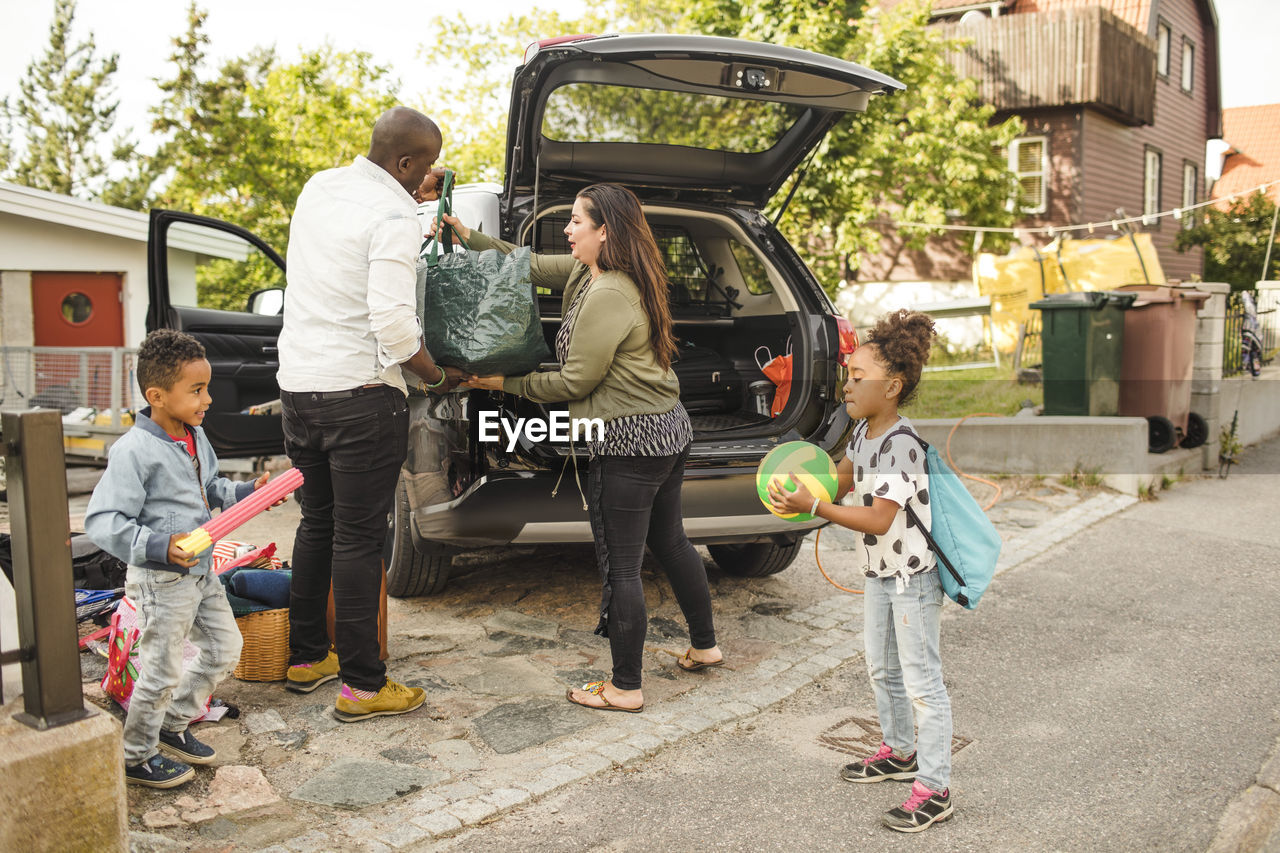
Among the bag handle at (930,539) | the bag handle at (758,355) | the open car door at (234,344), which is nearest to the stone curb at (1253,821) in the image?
the bag handle at (930,539)

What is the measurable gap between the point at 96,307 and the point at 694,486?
43.0ft

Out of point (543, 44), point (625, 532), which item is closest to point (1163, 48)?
point (543, 44)

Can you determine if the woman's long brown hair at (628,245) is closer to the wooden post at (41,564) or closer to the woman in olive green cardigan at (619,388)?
the woman in olive green cardigan at (619,388)

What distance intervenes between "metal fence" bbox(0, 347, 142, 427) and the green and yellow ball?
26.4ft

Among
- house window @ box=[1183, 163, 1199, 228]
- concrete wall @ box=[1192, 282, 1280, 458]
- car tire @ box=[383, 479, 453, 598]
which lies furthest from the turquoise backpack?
house window @ box=[1183, 163, 1199, 228]

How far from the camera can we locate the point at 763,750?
3.19 meters

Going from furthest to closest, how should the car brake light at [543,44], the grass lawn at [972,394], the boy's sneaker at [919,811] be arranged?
the grass lawn at [972,394] → the car brake light at [543,44] → the boy's sneaker at [919,811]

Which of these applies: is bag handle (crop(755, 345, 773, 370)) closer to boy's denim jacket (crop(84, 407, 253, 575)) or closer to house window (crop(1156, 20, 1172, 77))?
boy's denim jacket (crop(84, 407, 253, 575))

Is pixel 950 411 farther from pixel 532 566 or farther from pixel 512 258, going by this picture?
pixel 512 258

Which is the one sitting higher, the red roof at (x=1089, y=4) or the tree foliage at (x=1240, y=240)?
the red roof at (x=1089, y=4)

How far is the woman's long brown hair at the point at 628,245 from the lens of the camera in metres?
3.28

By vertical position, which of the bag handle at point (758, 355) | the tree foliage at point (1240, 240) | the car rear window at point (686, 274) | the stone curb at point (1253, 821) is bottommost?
the stone curb at point (1253, 821)

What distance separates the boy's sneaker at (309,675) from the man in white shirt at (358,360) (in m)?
0.27

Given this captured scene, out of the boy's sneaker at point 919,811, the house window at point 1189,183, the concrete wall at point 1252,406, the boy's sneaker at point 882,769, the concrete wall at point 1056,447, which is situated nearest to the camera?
the boy's sneaker at point 919,811
